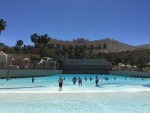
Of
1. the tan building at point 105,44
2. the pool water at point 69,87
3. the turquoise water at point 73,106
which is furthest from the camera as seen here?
the tan building at point 105,44

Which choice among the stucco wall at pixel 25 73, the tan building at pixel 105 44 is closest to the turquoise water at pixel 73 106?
the stucco wall at pixel 25 73

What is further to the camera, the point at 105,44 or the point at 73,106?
the point at 105,44

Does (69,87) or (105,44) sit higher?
(105,44)

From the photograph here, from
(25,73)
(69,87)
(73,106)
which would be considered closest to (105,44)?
(25,73)

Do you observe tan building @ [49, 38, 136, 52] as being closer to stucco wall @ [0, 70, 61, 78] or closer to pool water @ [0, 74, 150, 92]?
stucco wall @ [0, 70, 61, 78]

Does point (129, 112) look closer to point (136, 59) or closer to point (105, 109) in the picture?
point (105, 109)

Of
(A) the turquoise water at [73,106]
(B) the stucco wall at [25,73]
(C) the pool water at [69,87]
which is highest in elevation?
(B) the stucco wall at [25,73]

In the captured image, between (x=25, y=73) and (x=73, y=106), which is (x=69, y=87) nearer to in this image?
(x=73, y=106)

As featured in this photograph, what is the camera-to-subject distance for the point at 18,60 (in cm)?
5897

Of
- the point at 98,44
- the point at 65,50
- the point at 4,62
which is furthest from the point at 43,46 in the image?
the point at 98,44

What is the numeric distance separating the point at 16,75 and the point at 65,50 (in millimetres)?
64023

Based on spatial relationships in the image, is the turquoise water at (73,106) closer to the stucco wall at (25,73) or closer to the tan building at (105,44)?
the stucco wall at (25,73)

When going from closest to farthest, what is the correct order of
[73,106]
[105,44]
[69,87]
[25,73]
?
1. [73,106]
2. [69,87]
3. [25,73]
4. [105,44]

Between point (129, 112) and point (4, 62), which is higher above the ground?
point (4, 62)
